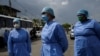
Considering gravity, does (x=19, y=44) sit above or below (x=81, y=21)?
below

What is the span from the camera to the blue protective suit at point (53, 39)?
5520 millimetres

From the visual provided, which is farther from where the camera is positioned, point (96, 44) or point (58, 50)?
point (96, 44)

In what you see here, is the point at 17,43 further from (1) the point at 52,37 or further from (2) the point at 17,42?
(1) the point at 52,37

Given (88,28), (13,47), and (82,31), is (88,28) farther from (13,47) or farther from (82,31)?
(13,47)

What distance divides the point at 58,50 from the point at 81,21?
1.55 meters

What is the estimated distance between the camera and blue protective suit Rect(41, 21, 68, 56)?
5.52 meters

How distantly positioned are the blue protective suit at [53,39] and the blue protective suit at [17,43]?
254 cm

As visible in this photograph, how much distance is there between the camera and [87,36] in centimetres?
677

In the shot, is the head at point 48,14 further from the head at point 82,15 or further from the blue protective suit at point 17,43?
the blue protective suit at point 17,43

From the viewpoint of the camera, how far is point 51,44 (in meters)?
5.55

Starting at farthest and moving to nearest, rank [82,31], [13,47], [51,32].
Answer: [13,47], [82,31], [51,32]

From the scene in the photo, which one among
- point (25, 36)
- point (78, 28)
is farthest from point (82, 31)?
point (25, 36)

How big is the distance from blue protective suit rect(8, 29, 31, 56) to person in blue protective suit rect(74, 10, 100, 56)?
72.7 inches

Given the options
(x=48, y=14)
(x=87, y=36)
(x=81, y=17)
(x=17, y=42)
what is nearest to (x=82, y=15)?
(x=81, y=17)
